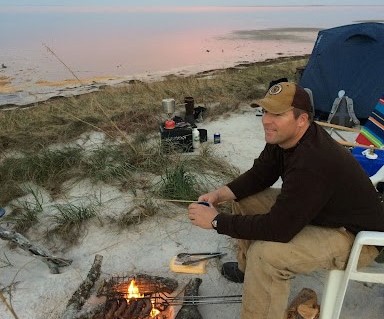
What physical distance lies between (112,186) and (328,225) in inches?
114

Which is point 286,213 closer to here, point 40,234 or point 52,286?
point 52,286

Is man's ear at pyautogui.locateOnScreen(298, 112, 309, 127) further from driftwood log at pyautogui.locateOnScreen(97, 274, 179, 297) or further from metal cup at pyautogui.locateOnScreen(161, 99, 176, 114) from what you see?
metal cup at pyautogui.locateOnScreen(161, 99, 176, 114)

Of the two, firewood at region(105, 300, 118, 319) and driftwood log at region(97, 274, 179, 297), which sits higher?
firewood at region(105, 300, 118, 319)

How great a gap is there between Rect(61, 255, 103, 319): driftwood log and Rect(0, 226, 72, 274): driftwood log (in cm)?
32

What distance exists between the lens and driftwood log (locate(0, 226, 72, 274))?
2.54 metres

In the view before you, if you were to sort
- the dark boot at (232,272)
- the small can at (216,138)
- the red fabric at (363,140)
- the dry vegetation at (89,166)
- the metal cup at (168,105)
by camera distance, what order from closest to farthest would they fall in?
the dark boot at (232,272) → the dry vegetation at (89,166) → the red fabric at (363,140) → the small can at (216,138) → the metal cup at (168,105)

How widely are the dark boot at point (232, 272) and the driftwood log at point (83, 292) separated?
1.02m

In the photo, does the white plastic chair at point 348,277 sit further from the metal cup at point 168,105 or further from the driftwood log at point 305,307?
the metal cup at point 168,105

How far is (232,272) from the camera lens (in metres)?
2.91

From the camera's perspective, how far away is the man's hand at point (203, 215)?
229 cm

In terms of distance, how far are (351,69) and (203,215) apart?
5528mm

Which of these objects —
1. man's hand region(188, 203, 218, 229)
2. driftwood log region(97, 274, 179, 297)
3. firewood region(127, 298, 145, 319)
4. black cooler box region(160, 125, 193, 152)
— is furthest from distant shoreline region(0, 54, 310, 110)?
man's hand region(188, 203, 218, 229)

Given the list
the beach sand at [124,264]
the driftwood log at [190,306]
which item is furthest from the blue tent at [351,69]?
the driftwood log at [190,306]

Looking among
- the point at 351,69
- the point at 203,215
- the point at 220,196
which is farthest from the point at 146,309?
the point at 351,69
